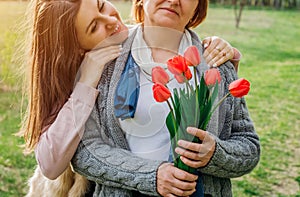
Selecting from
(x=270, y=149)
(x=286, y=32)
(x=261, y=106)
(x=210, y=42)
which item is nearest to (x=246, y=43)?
(x=286, y=32)

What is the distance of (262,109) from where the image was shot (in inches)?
238

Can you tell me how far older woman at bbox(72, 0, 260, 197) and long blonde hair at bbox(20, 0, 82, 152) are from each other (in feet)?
0.39

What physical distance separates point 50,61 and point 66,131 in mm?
225

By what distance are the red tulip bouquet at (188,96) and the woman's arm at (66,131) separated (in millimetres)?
290

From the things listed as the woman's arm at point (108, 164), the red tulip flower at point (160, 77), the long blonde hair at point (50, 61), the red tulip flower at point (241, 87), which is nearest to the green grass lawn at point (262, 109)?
the long blonde hair at point (50, 61)

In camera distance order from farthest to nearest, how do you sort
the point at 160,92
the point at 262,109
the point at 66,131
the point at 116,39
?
the point at 262,109 → the point at 116,39 → the point at 66,131 → the point at 160,92

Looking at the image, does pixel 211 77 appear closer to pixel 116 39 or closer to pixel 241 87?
pixel 241 87

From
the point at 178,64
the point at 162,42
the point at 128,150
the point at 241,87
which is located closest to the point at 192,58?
the point at 178,64

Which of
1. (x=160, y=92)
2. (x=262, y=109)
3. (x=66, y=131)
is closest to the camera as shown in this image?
(x=160, y=92)

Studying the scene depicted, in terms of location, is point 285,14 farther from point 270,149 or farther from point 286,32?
point 270,149

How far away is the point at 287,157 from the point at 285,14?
40.1ft

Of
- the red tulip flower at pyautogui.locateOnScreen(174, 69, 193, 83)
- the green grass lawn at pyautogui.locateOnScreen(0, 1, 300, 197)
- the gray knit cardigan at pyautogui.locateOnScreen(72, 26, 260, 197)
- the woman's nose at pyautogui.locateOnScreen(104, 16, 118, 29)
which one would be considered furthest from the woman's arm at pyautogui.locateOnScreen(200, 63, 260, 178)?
the green grass lawn at pyautogui.locateOnScreen(0, 1, 300, 197)

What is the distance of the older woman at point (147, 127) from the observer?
1684 millimetres

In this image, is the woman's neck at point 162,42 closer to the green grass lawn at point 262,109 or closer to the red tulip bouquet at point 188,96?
the red tulip bouquet at point 188,96
